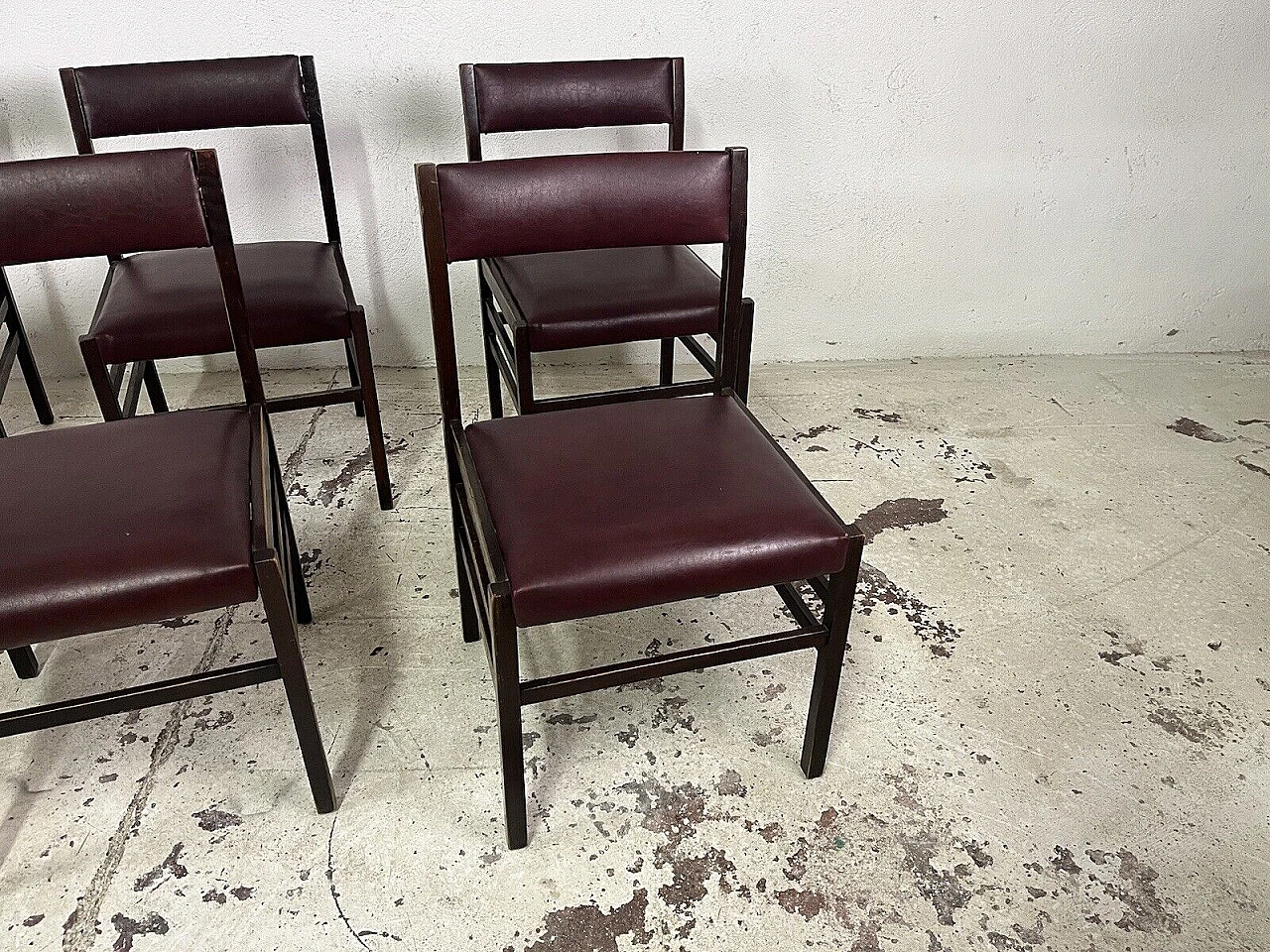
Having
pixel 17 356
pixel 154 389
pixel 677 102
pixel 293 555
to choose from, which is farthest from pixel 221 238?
pixel 17 356

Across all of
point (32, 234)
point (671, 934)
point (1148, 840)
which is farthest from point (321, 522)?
point (1148, 840)

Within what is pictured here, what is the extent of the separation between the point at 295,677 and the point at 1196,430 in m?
2.38

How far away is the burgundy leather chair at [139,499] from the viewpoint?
44.8 inches

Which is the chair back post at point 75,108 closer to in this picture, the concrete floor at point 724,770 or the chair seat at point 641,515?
the concrete floor at point 724,770

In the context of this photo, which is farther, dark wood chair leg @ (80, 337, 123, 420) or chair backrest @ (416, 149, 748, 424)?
dark wood chair leg @ (80, 337, 123, 420)

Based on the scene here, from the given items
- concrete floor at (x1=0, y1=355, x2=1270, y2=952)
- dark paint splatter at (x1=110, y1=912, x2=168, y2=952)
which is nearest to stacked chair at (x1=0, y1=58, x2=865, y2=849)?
concrete floor at (x1=0, y1=355, x2=1270, y2=952)

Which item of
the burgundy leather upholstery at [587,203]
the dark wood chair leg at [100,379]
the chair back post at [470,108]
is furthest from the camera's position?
the chair back post at [470,108]

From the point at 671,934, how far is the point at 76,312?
238 cm

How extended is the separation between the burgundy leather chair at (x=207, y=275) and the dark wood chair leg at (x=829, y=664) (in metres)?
1.13

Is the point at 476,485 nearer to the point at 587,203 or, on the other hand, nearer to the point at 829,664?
the point at 587,203

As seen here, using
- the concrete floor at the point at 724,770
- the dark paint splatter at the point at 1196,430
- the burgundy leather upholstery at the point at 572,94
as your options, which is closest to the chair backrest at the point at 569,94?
the burgundy leather upholstery at the point at 572,94

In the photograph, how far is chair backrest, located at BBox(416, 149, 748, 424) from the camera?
52.9 inches

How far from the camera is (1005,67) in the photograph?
8.29 ft

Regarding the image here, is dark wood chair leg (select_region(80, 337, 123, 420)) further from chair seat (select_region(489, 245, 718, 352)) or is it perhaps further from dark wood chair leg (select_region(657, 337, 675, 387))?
dark wood chair leg (select_region(657, 337, 675, 387))
